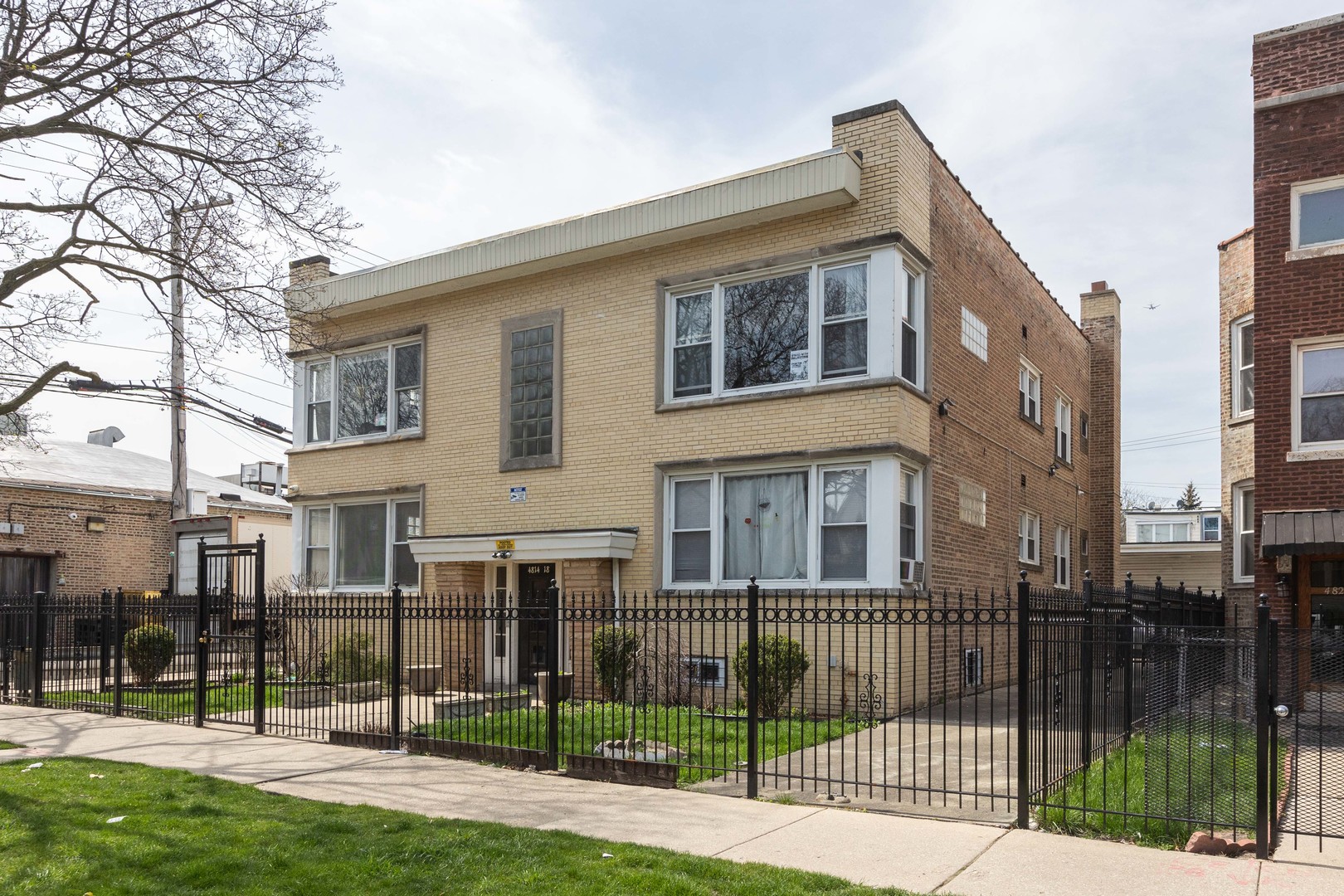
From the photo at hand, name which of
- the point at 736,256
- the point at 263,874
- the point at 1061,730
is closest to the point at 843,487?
the point at 736,256

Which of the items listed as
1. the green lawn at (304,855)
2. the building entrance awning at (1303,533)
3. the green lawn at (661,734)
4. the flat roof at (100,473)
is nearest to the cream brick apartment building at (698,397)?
the green lawn at (661,734)

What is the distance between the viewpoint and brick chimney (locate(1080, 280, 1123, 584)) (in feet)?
93.0

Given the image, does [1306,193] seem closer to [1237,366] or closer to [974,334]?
[974,334]

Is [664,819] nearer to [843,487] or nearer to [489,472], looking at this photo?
[843,487]

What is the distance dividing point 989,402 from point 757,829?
42.4 ft

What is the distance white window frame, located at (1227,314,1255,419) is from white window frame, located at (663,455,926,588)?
9.00m

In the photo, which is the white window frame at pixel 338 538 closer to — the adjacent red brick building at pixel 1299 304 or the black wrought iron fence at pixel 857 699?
the black wrought iron fence at pixel 857 699

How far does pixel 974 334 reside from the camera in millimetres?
19250

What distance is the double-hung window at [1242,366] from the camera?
21.4 metres

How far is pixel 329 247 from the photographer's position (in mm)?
13352

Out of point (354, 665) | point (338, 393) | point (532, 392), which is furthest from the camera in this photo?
point (338, 393)

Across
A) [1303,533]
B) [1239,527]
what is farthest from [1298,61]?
[1239,527]

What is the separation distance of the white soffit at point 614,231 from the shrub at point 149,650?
593 centimetres

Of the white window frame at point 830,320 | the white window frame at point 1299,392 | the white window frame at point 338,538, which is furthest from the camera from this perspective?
the white window frame at point 338,538
